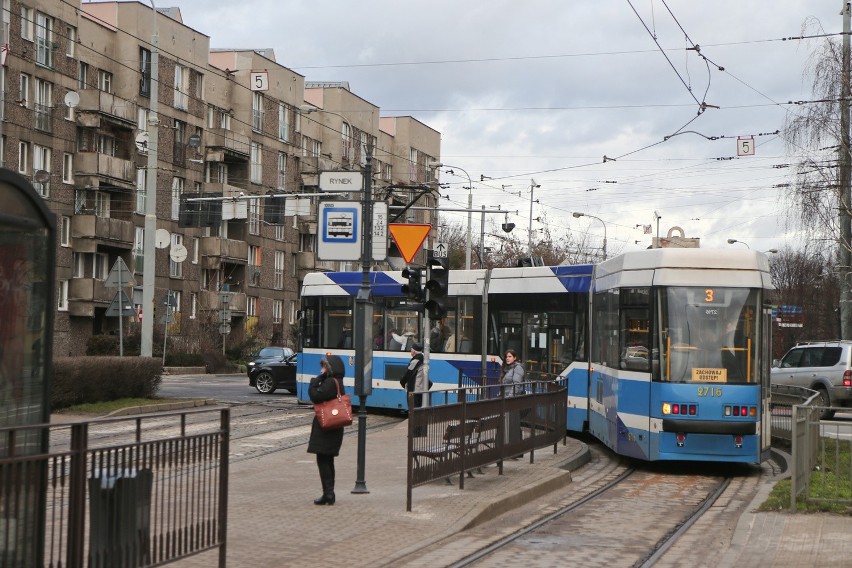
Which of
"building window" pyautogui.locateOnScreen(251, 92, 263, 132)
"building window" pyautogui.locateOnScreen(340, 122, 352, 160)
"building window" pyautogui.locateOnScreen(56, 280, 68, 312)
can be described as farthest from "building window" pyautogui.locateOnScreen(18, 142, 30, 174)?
"building window" pyautogui.locateOnScreen(340, 122, 352, 160)

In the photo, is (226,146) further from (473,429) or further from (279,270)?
(473,429)

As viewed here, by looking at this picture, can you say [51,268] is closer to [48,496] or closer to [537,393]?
[48,496]

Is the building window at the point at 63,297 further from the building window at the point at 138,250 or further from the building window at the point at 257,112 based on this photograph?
the building window at the point at 257,112

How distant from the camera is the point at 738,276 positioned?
1761cm

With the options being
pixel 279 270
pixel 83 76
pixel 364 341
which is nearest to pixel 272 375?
pixel 364 341

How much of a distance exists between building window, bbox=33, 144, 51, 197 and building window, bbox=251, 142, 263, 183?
18.6 m

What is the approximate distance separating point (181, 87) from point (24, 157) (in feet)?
42.5

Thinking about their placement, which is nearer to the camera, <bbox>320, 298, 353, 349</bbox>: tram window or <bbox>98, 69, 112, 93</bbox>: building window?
<bbox>320, 298, 353, 349</bbox>: tram window

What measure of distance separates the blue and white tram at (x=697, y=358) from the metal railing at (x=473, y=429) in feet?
4.55

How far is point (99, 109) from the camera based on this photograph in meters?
53.2

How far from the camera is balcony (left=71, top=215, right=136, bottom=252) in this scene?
53562mm

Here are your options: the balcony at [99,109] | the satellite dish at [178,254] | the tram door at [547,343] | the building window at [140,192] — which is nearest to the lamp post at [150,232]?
the tram door at [547,343]

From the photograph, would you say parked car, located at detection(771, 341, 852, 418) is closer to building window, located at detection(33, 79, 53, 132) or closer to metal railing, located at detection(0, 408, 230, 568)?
metal railing, located at detection(0, 408, 230, 568)

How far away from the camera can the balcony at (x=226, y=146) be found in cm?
6378
